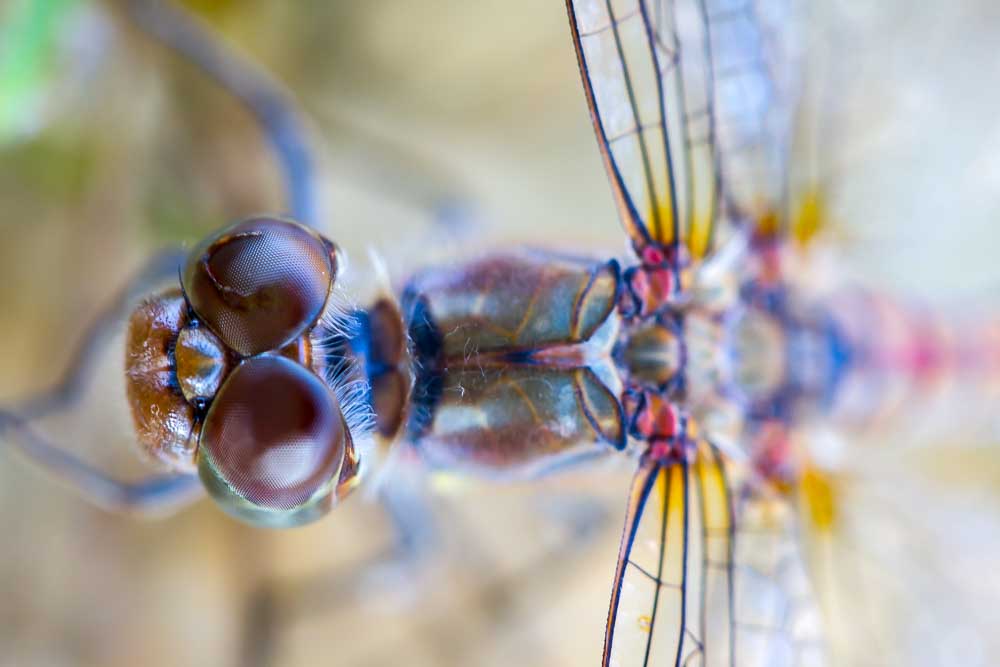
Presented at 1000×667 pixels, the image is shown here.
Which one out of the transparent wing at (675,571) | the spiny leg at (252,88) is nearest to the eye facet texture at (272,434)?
→ the transparent wing at (675,571)

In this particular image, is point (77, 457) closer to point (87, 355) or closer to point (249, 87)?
point (87, 355)

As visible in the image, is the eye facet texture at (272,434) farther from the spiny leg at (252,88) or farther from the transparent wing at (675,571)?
the spiny leg at (252,88)

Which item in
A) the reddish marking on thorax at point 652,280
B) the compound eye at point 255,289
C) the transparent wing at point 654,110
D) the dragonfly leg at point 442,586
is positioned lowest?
the dragonfly leg at point 442,586

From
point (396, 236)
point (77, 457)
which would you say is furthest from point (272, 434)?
point (396, 236)

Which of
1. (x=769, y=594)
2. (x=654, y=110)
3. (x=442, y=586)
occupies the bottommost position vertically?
(x=442, y=586)

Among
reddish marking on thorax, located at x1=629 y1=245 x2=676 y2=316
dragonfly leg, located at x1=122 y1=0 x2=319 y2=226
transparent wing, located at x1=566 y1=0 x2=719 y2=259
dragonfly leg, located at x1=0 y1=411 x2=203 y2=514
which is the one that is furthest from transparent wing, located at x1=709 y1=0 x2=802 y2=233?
dragonfly leg, located at x1=0 y1=411 x2=203 y2=514

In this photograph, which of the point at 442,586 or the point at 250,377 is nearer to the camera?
the point at 250,377

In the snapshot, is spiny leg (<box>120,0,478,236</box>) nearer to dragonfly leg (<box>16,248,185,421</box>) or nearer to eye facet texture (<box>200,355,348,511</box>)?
dragonfly leg (<box>16,248,185,421</box>)
